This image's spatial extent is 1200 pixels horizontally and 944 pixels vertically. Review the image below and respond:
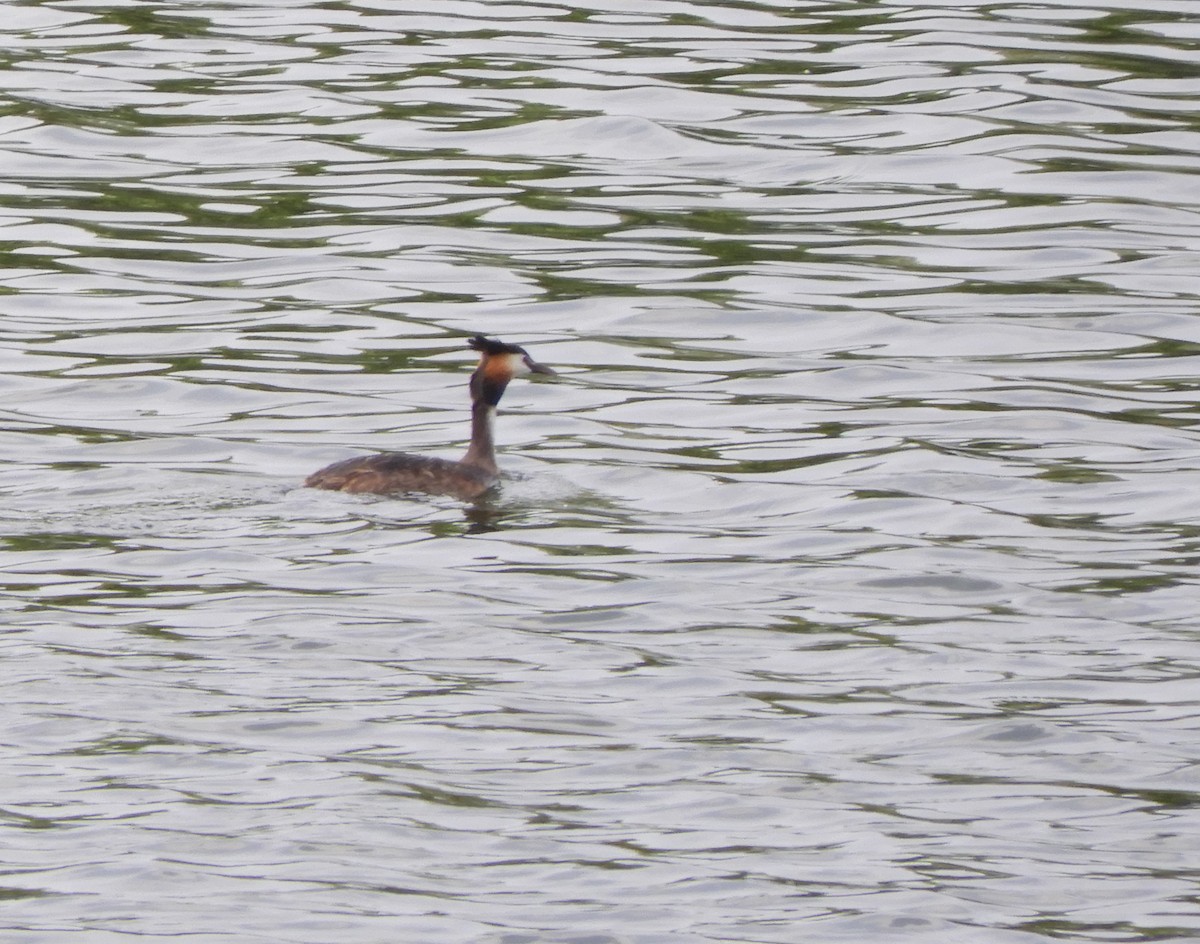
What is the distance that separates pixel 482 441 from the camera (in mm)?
13672

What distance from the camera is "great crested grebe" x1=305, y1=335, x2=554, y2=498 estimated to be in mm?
12766

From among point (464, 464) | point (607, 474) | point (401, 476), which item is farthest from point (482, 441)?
point (401, 476)

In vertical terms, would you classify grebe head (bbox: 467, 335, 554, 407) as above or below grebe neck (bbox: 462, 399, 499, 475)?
above

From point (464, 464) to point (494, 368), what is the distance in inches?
27.8

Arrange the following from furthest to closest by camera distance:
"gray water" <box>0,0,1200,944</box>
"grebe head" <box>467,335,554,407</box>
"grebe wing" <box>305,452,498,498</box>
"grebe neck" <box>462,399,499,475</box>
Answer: "grebe head" <box>467,335,554,407</box>
"grebe neck" <box>462,399,499,475</box>
"grebe wing" <box>305,452,498,498</box>
"gray water" <box>0,0,1200,944</box>

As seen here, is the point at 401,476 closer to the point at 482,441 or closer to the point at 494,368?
the point at 482,441

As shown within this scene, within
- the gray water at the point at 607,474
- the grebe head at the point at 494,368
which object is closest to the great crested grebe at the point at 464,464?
the grebe head at the point at 494,368

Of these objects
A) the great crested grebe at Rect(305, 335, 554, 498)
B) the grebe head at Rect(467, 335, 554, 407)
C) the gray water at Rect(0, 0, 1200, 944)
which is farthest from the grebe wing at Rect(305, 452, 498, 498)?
the grebe head at Rect(467, 335, 554, 407)

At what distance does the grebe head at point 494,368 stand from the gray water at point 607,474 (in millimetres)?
518

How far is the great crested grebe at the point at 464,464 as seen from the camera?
503 inches

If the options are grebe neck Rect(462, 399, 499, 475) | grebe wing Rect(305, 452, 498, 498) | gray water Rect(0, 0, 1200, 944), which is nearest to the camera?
gray water Rect(0, 0, 1200, 944)

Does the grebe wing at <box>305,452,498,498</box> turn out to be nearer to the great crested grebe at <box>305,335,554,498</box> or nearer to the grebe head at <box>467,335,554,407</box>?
the great crested grebe at <box>305,335,554,498</box>

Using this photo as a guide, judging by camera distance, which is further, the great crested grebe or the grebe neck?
the grebe neck

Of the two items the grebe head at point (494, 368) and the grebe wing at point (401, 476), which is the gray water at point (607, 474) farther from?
the grebe head at point (494, 368)
